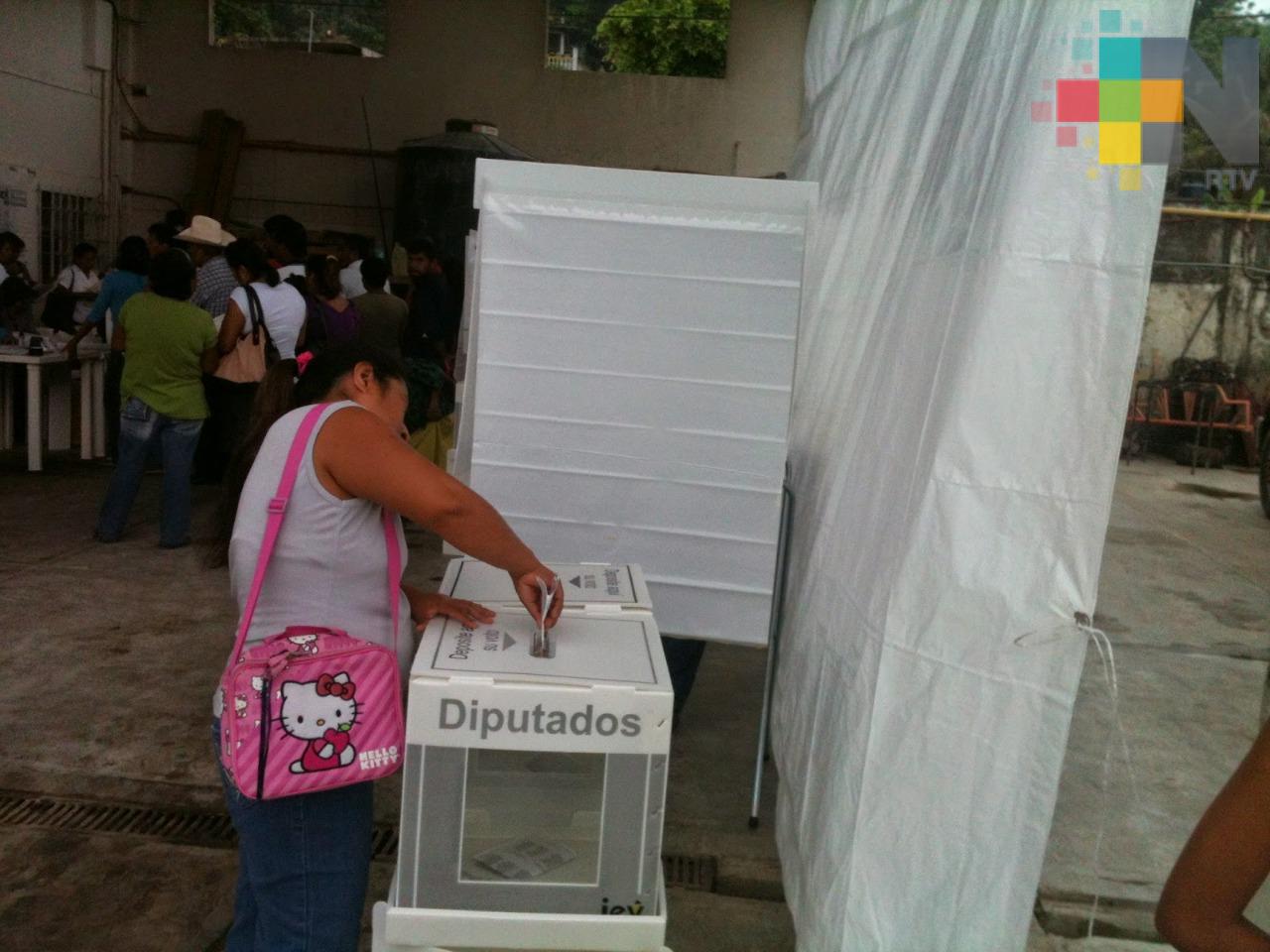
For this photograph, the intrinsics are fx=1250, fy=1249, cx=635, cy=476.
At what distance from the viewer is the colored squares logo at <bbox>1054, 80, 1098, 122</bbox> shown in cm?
213

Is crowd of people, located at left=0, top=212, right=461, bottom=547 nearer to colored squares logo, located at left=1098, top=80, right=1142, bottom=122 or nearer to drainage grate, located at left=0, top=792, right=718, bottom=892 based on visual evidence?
drainage grate, located at left=0, top=792, right=718, bottom=892

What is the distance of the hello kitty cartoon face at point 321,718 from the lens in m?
2.05

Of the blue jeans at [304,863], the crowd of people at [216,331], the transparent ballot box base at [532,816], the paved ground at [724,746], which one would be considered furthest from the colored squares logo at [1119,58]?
the crowd of people at [216,331]

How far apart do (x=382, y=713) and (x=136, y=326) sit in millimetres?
4986

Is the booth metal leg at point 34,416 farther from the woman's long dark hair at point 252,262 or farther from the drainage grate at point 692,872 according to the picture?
the drainage grate at point 692,872

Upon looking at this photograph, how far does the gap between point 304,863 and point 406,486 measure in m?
0.70

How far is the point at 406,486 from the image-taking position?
6.87 feet

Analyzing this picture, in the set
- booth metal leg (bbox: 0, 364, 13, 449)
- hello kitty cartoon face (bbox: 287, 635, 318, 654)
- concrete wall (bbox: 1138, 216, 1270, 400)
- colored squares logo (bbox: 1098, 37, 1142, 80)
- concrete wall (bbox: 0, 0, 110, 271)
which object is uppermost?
concrete wall (bbox: 0, 0, 110, 271)

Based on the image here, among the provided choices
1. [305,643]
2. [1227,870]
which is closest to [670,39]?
[305,643]

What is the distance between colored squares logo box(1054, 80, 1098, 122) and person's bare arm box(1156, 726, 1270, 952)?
1290 millimetres

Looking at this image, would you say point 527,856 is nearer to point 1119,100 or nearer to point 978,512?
point 978,512

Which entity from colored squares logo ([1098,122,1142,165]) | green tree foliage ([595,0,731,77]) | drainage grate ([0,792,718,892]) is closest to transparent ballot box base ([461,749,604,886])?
colored squares logo ([1098,122,1142,165])

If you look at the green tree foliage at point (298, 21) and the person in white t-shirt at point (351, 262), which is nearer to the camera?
the person in white t-shirt at point (351, 262)

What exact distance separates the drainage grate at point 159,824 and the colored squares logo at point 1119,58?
234 cm
